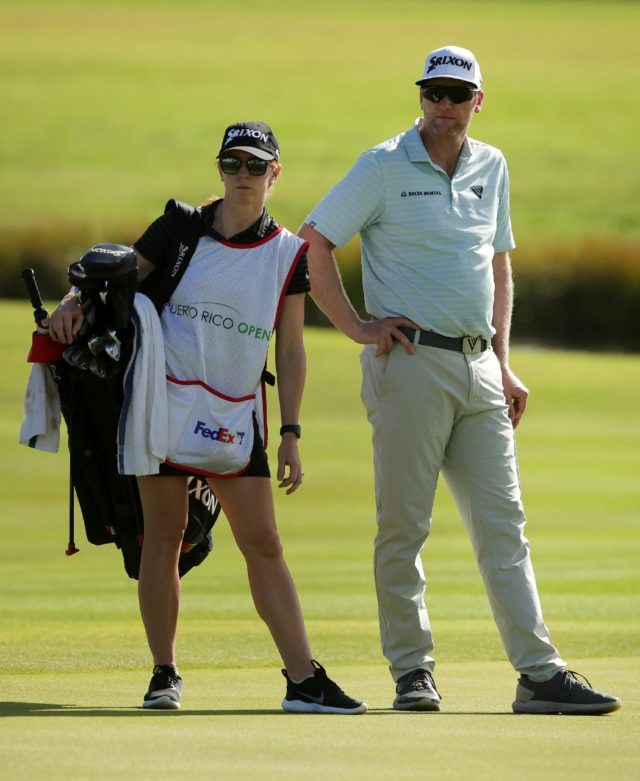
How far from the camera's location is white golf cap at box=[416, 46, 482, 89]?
18.6 feet

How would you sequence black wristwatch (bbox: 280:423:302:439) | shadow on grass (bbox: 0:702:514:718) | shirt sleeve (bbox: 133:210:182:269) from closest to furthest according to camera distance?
shadow on grass (bbox: 0:702:514:718), shirt sleeve (bbox: 133:210:182:269), black wristwatch (bbox: 280:423:302:439)

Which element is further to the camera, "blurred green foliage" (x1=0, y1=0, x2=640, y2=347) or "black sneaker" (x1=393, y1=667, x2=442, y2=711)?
"blurred green foliage" (x1=0, y1=0, x2=640, y2=347)

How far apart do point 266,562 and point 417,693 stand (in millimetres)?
595

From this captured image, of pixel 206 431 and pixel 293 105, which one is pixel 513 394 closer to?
pixel 206 431

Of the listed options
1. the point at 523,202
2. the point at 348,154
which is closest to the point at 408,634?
the point at 523,202

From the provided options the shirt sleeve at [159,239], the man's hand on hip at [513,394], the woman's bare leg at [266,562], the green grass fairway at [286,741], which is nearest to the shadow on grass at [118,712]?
the green grass fairway at [286,741]

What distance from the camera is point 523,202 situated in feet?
128

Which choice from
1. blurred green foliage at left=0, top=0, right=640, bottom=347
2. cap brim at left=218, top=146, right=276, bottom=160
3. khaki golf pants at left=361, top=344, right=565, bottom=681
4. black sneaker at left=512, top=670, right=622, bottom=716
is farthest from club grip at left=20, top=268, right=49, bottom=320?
blurred green foliage at left=0, top=0, right=640, bottom=347

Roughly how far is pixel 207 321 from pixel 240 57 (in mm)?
45274

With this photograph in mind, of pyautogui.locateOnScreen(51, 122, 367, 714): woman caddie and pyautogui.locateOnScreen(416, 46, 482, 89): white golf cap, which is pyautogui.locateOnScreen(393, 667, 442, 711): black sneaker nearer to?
pyautogui.locateOnScreen(51, 122, 367, 714): woman caddie

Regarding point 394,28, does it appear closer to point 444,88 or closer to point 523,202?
point 523,202

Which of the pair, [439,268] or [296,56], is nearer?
[439,268]

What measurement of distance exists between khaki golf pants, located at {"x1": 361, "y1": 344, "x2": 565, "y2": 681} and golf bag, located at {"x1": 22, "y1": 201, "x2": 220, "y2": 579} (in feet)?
1.94

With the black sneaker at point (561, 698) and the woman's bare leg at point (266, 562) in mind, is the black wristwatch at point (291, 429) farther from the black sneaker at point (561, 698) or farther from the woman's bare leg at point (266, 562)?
the black sneaker at point (561, 698)
